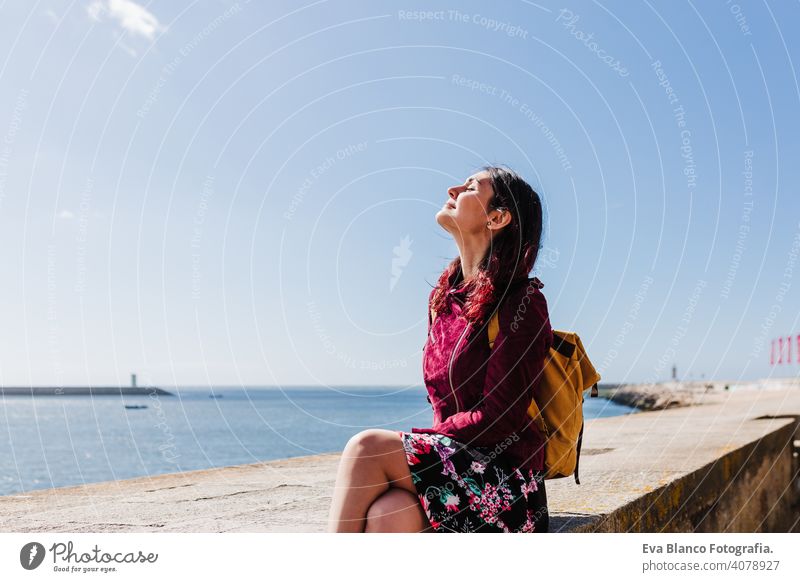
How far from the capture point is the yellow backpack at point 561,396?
248cm

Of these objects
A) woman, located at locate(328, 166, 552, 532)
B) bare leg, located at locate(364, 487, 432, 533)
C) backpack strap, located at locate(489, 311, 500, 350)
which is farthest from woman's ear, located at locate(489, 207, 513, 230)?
bare leg, located at locate(364, 487, 432, 533)

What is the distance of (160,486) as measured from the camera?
4219 millimetres

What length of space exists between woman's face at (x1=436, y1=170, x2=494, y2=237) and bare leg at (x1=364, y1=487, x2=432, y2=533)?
99cm

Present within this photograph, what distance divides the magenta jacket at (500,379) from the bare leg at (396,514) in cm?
25

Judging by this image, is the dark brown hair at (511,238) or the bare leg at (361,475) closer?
the bare leg at (361,475)

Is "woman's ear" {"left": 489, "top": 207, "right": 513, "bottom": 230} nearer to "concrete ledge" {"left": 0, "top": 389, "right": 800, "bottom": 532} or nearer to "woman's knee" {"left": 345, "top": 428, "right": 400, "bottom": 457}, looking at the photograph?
"woman's knee" {"left": 345, "top": 428, "right": 400, "bottom": 457}

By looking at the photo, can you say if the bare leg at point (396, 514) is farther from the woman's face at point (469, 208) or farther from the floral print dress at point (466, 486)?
the woman's face at point (469, 208)

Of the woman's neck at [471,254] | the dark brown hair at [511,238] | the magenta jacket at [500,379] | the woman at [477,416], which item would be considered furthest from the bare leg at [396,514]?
the woman's neck at [471,254]

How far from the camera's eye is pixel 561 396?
2484 mm

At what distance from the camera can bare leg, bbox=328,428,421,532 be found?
2.16m
